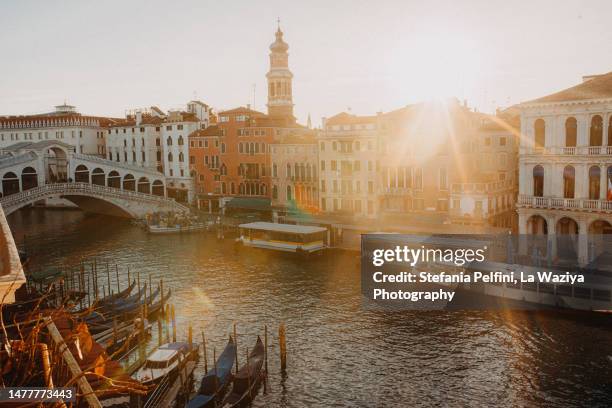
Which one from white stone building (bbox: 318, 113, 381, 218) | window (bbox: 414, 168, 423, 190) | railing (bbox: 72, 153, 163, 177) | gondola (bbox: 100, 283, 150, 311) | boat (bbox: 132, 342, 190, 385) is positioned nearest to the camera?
boat (bbox: 132, 342, 190, 385)

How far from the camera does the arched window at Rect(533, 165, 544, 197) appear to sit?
30.1 metres

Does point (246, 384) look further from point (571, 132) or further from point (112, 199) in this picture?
point (112, 199)

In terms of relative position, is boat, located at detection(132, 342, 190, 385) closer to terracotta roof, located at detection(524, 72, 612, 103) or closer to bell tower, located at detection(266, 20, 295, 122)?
terracotta roof, located at detection(524, 72, 612, 103)

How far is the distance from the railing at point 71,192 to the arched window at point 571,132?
35.7m

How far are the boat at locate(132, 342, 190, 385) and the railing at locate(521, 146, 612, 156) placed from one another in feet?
67.3

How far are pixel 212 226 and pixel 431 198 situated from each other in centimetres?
1832

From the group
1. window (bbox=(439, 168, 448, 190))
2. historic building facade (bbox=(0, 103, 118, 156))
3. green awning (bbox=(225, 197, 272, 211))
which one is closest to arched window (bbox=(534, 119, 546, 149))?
window (bbox=(439, 168, 448, 190))

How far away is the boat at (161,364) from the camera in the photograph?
17734mm

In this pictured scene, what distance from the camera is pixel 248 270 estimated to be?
109 ft

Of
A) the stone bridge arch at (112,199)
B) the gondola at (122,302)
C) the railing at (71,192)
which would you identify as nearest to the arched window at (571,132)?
the gondola at (122,302)

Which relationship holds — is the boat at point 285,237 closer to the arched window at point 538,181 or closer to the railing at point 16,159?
the arched window at point 538,181

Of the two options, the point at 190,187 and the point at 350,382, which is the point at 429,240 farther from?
the point at 190,187

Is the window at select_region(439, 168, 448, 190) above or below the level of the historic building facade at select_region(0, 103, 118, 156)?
below

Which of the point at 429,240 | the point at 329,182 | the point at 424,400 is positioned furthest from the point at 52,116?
the point at 424,400
